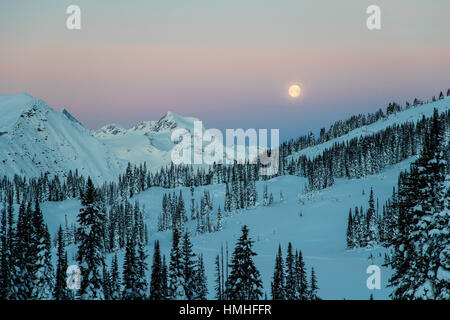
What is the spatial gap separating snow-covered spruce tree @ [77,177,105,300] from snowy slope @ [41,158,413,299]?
127 feet

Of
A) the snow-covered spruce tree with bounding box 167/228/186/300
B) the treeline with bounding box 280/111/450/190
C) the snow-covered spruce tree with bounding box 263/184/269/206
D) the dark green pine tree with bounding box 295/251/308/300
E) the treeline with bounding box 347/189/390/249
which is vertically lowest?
the dark green pine tree with bounding box 295/251/308/300

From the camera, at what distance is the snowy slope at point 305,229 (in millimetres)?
70062

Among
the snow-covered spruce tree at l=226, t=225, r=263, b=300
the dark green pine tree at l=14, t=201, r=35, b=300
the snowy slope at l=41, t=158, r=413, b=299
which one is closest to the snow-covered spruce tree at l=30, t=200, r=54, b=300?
the dark green pine tree at l=14, t=201, r=35, b=300

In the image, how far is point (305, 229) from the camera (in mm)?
115062

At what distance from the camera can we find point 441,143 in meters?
21.4

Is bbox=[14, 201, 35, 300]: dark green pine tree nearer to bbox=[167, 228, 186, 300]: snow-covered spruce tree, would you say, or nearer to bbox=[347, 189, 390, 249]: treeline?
bbox=[167, 228, 186, 300]: snow-covered spruce tree

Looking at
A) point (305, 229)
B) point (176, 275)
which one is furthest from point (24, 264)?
point (305, 229)

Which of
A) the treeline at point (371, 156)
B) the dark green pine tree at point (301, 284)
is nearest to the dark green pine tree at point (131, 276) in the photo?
the dark green pine tree at point (301, 284)

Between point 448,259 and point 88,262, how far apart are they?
2457 centimetres

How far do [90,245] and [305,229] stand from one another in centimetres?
9039

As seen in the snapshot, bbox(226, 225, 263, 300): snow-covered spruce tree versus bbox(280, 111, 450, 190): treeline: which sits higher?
bbox(280, 111, 450, 190): treeline

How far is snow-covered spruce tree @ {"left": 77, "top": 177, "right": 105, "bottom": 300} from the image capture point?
3131 cm

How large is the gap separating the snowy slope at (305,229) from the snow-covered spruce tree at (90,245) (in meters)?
38.8
